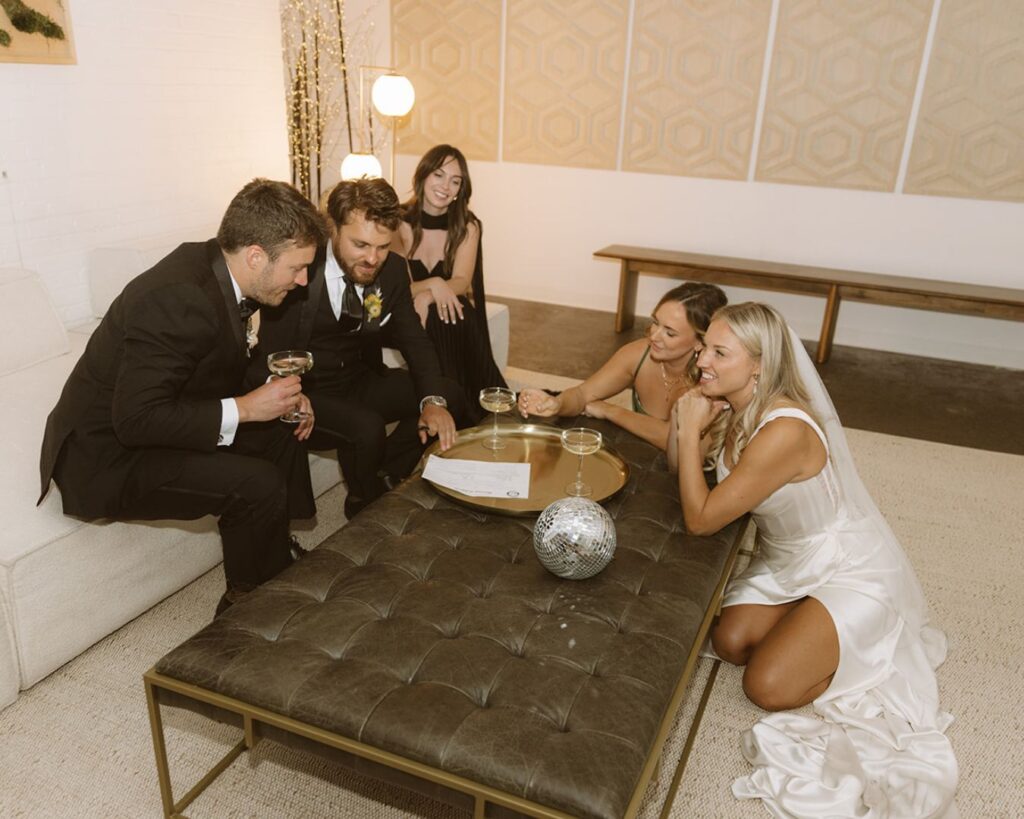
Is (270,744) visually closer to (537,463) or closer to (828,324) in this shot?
(537,463)

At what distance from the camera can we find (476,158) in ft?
20.5

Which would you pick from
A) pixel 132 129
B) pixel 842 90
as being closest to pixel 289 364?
pixel 132 129

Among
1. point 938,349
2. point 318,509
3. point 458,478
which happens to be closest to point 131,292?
point 458,478

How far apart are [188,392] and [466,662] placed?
3.61 feet

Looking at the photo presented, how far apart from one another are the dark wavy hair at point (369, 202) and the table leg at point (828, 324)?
133 inches

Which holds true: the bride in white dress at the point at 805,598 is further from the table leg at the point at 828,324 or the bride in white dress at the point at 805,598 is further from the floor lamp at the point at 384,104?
the floor lamp at the point at 384,104

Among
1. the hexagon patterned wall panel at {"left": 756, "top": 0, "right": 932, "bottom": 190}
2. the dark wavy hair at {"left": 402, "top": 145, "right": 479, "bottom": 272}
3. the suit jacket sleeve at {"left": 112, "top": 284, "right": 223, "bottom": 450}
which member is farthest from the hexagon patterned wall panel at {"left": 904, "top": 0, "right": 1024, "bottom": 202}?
the suit jacket sleeve at {"left": 112, "top": 284, "right": 223, "bottom": 450}

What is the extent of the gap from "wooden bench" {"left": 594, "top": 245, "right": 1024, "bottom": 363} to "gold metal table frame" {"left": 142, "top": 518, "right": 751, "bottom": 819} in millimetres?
3639

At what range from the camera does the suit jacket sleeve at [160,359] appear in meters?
2.04

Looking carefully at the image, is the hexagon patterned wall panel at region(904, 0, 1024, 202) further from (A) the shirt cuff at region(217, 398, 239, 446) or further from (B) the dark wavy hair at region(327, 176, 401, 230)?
(A) the shirt cuff at region(217, 398, 239, 446)

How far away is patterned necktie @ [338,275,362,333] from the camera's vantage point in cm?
280

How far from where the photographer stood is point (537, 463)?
2482 millimetres

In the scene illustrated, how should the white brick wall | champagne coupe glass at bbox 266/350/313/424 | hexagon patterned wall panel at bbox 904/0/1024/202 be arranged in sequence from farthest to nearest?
hexagon patterned wall panel at bbox 904/0/1024/202 < the white brick wall < champagne coupe glass at bbox 266/350/313/424

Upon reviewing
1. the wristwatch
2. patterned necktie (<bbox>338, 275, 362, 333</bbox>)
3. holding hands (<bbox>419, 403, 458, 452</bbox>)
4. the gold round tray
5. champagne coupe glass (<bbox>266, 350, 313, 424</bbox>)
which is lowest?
the gold round tray
